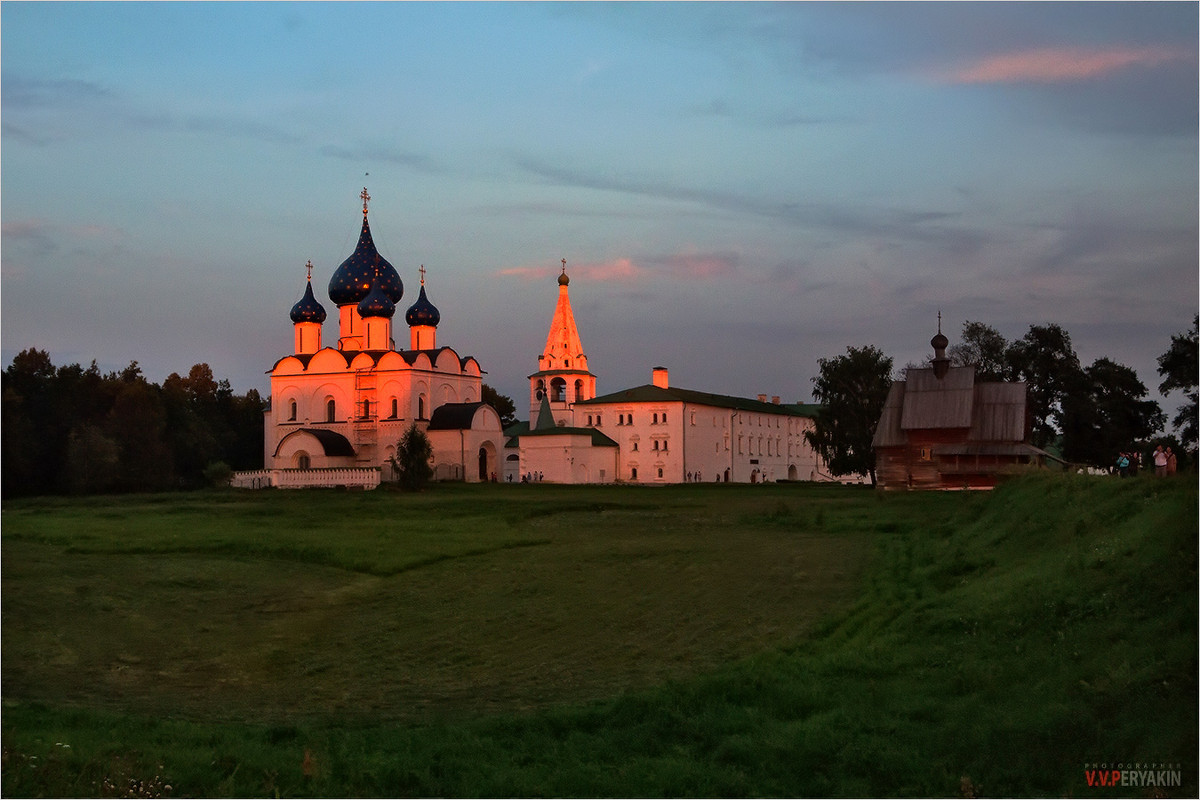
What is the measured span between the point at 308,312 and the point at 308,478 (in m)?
14.7

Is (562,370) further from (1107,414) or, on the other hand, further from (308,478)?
(1107,414)

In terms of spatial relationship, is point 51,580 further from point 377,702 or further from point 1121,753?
point 1121,753

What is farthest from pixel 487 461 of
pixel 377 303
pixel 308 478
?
pixel 377 303

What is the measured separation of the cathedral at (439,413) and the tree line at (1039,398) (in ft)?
44.4

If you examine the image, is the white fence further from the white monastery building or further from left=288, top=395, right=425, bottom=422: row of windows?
the white monastery building

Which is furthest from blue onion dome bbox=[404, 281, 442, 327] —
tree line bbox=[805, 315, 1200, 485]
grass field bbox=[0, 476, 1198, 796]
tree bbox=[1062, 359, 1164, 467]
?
grass field bbox=[0, 476, 1198, 796]

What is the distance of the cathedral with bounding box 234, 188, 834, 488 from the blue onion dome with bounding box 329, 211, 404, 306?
57 mm

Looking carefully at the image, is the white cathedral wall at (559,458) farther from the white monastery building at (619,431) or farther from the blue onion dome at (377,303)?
the blue onion dome at (377,303)

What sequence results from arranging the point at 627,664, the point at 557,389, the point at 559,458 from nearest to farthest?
1. the point at 627,664
2. the point at 559,458
3. the point at 557,389

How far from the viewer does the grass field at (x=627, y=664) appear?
958 cm

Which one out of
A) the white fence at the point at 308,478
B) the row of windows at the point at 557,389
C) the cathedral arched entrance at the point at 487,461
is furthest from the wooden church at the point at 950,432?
the row of windows at the point at 557,389

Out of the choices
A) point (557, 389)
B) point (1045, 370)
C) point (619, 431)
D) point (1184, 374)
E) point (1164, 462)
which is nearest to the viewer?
point (1164, 462)

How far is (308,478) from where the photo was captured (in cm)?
5941

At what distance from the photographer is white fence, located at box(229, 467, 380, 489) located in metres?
58.5
